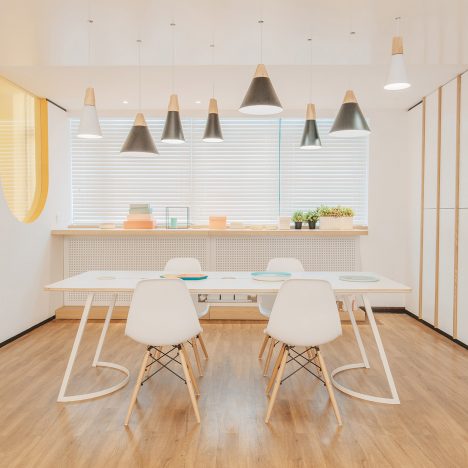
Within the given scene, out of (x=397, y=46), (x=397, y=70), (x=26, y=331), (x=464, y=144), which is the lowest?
(x=26, y=331)

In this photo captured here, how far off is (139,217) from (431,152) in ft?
12.4

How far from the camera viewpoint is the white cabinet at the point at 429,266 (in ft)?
17.0

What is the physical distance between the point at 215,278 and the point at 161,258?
2428mm

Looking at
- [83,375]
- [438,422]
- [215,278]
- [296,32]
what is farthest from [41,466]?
[296,32]

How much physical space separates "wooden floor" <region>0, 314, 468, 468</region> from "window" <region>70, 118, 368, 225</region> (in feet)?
8.45

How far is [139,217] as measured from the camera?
19.2ft

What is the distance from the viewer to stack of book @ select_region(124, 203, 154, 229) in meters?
5.82

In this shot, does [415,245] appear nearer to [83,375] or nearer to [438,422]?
[438,422]

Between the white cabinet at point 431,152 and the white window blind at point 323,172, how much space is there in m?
1.00

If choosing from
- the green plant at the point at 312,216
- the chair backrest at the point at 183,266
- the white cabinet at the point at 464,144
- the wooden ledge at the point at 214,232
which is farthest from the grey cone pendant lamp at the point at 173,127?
the white cabinet at the point at 464,144

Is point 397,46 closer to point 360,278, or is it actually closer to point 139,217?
point 360,278

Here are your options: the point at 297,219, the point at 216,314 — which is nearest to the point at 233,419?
the point at 216,314

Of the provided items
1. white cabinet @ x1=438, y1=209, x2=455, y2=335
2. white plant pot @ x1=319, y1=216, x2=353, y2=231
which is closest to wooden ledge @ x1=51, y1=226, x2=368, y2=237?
white plant pot @ x1=319, y1=216, x2=353, y2=231

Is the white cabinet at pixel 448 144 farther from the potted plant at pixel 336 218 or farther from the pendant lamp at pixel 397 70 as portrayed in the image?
the pendant lamp at pixel 397 70
